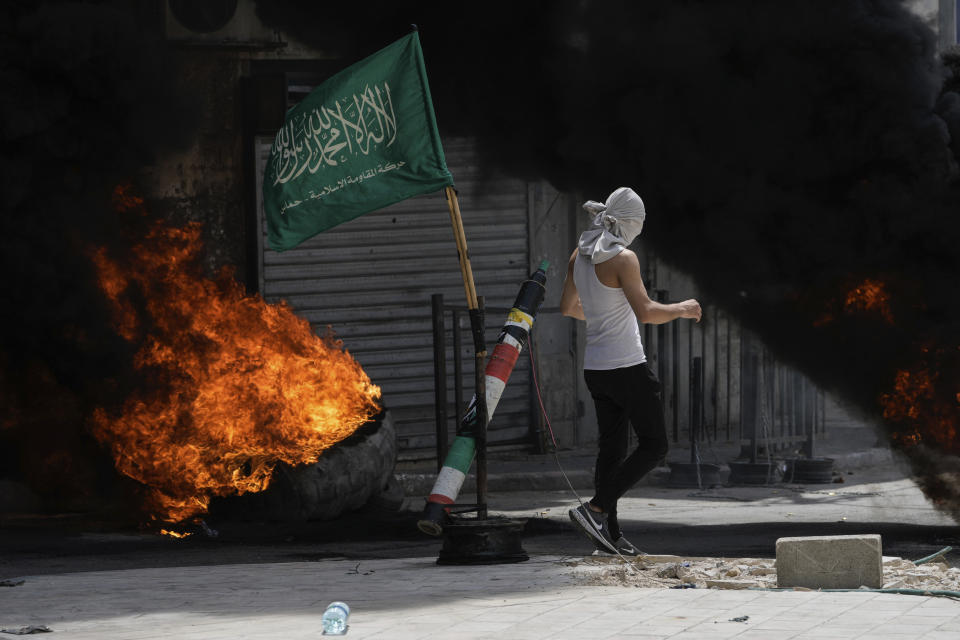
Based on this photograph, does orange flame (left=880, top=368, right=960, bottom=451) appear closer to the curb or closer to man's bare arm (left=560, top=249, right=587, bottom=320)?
man's bare arm (left=560, top=249, right=587, bottom=320)

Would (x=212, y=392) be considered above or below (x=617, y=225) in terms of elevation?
below

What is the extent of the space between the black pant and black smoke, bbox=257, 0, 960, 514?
5.79 ft

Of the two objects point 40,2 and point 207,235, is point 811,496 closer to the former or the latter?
point 207,235

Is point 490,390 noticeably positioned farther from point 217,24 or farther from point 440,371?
point 217,24

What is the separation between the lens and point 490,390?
7254mm

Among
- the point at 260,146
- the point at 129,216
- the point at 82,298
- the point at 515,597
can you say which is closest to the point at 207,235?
the point at 260,146

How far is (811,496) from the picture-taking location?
11.2m

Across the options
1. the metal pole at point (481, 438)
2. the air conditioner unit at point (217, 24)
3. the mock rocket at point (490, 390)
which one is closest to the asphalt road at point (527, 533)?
the metal pole at point (481, 438)

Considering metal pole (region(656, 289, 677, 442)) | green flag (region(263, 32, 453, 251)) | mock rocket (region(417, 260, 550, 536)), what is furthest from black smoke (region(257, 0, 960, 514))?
metal pole (region(656, 289, 677, 442))

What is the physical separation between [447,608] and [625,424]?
1868 mm

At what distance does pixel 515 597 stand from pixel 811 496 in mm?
5847

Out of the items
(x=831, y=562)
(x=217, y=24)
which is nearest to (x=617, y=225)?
(x=831, y=562)

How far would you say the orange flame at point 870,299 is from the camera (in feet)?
26.9

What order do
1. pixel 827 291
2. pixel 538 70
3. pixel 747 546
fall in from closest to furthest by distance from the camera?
pixel 747 546 → pixel 827 291 → pixel 538 70
